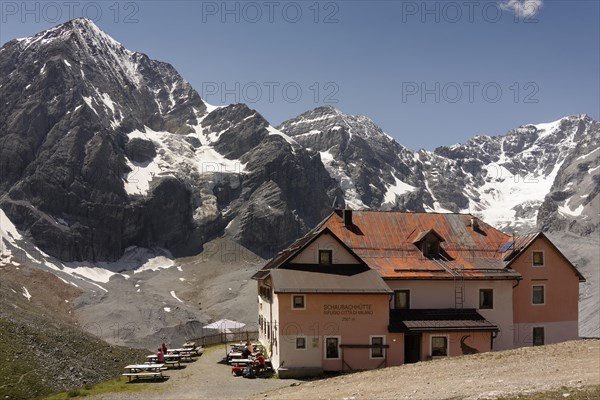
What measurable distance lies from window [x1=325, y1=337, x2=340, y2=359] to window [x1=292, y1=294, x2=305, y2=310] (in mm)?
2836

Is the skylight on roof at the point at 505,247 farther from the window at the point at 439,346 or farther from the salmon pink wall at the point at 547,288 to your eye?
the window at the point at 439,346

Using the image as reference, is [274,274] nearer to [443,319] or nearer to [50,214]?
[443,319]

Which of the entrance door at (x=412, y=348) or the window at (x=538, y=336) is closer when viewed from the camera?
the entrance door at (x=412, y=348)

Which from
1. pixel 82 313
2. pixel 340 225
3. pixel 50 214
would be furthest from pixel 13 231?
pixel 340 225

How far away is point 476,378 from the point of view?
29.1 metres

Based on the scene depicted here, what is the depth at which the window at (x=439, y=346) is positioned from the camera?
1681 inches

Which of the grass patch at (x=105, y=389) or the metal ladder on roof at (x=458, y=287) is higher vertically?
the metal ladder on roof at (x=458, y=287)

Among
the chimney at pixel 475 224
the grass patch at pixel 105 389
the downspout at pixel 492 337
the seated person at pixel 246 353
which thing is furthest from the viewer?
the chimney at pixel 475 224

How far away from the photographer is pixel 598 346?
36875mm

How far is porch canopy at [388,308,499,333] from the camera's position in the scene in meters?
42.5

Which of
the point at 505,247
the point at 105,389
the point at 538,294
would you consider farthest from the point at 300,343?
the point at 538,294

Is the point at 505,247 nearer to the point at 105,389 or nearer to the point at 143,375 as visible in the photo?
the point at 143,375

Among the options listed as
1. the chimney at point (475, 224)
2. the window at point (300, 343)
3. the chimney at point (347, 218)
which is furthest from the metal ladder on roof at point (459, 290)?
the window at point (300, 343)

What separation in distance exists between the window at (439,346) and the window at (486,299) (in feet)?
17.5
